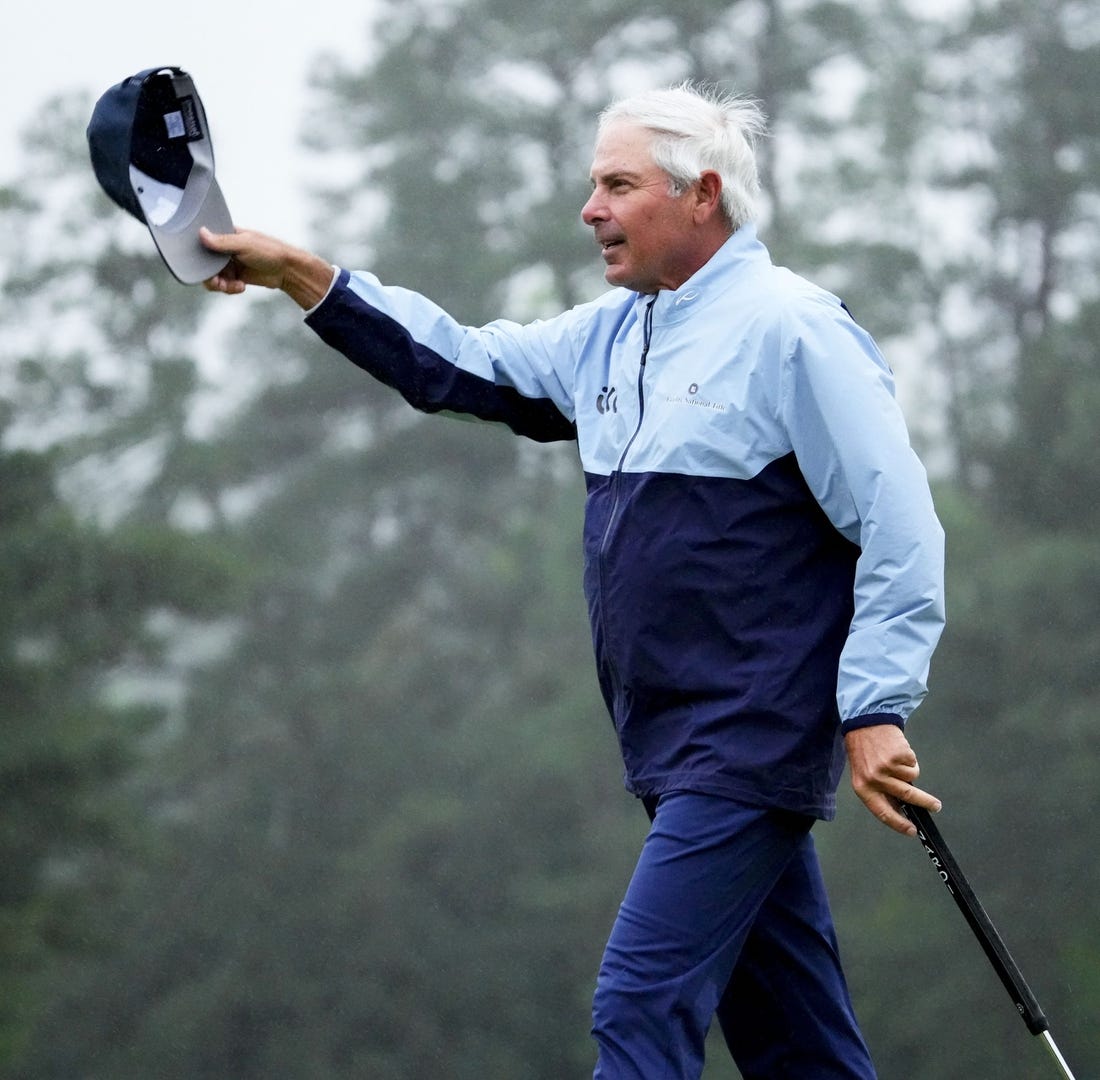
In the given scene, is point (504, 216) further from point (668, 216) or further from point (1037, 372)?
point (668, 216)

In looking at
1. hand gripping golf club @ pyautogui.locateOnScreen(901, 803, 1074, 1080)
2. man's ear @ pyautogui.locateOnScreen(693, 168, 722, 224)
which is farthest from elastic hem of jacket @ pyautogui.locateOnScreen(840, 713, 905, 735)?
Result: man's ear @ pyautogui.locateOnScreen(693, 168, 722, 224)

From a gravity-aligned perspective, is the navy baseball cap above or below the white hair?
above

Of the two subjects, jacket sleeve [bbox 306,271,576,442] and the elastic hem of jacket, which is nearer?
the elastic hem of jacket

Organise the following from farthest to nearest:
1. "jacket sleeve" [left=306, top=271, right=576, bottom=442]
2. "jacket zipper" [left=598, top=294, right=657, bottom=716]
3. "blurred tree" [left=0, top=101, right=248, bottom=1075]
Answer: "blurred tree" [left=0, top=101, right=248, bottom=1075], "jacket sleeve" [left=306, top=271, right=576, bottom=442], "jacket zipper" [left=598, top=294, right=657, bottom=716]

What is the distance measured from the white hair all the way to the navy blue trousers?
0.85 meters

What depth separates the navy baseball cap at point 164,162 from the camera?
2.57 m

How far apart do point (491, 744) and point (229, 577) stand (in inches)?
127

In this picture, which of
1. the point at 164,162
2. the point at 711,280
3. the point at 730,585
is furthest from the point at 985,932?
the point at 164,162

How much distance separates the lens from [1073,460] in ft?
52.3

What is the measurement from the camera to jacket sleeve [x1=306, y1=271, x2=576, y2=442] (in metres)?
2.69

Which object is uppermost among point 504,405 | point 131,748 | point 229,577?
point 229,577

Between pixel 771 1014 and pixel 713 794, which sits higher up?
pixel 713 794

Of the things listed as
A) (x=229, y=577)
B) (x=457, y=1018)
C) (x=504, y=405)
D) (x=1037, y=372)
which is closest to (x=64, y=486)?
(x=229, y=577)

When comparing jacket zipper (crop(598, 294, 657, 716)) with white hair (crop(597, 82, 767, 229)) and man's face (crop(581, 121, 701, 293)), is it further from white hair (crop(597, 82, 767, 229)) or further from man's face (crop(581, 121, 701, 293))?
white hair (crop(597, 82, 767, 229))
